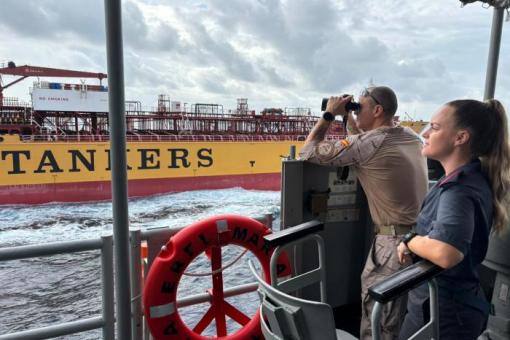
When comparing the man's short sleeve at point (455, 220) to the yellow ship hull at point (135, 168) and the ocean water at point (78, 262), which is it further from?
the yellow ship hull at point (135, 168)

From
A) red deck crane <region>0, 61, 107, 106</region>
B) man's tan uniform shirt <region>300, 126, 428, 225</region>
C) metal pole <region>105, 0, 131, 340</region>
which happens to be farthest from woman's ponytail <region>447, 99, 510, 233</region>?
red deck crane <region>0, 61, 107, 106</region>

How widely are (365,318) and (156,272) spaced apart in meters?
0.84

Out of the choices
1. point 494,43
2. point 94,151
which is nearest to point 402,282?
point 494,43

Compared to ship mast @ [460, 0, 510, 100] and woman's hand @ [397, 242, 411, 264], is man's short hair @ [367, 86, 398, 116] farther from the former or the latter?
ship mast @ [460, 0, 510, 100]

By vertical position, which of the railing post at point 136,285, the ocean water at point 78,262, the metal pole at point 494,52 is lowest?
the ocean water at point 78,262

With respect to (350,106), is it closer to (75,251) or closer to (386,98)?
(386,98)

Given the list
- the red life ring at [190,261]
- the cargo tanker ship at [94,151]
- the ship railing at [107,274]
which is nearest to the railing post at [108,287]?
the ship railing at [107,274]

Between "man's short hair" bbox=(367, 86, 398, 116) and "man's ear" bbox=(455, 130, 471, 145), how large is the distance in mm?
453

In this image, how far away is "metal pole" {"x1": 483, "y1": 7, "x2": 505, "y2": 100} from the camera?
7.91 feet

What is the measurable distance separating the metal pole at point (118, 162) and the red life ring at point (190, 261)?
11 cm

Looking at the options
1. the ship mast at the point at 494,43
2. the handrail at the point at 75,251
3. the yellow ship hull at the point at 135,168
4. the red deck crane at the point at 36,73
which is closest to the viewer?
the handrail at the point at 75,251

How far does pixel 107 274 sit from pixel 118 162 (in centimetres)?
47

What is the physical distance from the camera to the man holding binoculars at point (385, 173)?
4.27ft

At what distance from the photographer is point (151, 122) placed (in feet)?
62.1
